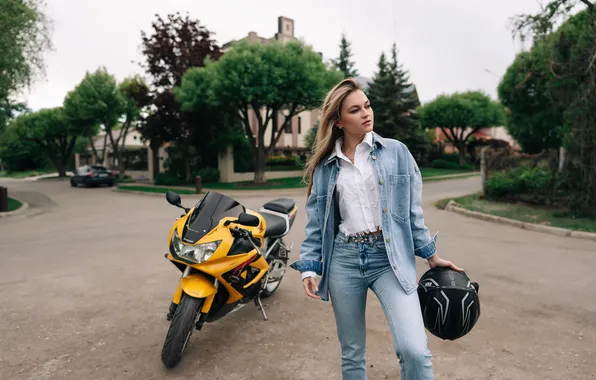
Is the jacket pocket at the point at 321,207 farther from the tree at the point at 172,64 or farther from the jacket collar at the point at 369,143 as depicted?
the tree at the point at 172,64

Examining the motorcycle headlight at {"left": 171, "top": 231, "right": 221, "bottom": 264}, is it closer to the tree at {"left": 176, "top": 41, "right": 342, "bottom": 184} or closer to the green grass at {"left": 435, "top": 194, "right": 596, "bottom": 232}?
the green grass at {"left": 435, "top": 194, "right": 596, "bottom": 232}

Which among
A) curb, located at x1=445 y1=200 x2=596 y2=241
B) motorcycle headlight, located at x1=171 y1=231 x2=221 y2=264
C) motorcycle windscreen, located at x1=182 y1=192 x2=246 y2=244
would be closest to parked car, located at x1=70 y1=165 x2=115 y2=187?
curb, located at x1=445 y1=200 x2=596 y2=241

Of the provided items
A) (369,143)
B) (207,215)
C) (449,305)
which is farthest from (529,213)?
(369,143)

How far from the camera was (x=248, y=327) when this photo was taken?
409 centimetres

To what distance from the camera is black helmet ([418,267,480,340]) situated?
218cm

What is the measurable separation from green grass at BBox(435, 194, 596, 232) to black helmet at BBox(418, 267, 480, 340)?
807 cm

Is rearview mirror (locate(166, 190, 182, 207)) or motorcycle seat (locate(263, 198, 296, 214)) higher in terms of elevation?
rearview mirror (locate(166, 190, 182, 207))

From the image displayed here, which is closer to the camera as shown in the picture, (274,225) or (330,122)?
(330,122)

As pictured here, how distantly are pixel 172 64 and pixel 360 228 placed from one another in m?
26.9

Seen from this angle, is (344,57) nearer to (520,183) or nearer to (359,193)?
(520,183)

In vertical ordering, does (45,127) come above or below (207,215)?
above

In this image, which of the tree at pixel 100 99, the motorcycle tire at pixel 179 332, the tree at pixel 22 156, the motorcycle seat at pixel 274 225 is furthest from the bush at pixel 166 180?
the tree at pixel 22 156

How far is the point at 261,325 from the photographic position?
4.13 m

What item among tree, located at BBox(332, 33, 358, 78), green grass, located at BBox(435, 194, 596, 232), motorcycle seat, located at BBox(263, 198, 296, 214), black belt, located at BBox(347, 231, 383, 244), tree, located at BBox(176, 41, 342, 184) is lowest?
green grass, located at BBox(435, 194, 596, 232)
